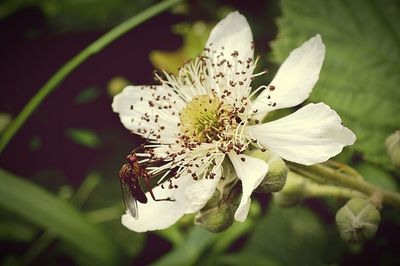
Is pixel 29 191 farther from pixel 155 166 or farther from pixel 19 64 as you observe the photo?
pixel 19 64

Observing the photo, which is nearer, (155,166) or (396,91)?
(155,166)

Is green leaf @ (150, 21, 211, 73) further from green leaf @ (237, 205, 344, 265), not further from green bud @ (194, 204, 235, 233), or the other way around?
green bud @ (194, 204, 235, 233)

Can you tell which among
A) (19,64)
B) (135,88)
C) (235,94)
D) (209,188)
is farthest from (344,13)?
(19,64)

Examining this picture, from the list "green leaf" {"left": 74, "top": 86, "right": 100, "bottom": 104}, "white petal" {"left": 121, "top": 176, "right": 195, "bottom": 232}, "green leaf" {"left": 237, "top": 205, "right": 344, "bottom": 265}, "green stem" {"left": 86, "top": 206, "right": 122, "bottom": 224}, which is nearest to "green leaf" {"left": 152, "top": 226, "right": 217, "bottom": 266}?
"green leaf" {"left": 237, "top": 205, "right": 344, "bottom": 265}

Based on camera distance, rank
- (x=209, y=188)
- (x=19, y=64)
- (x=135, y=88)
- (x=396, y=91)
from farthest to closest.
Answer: (x=19, y=64), (x=396, y=91), (x=135, y=88), (x=209, y=188)

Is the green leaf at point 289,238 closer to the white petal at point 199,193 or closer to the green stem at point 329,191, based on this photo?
the green stem at point 329,191

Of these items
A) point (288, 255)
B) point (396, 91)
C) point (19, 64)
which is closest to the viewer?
point (396, 91)

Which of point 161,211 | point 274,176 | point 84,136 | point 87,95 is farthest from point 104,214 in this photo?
point 274,176
